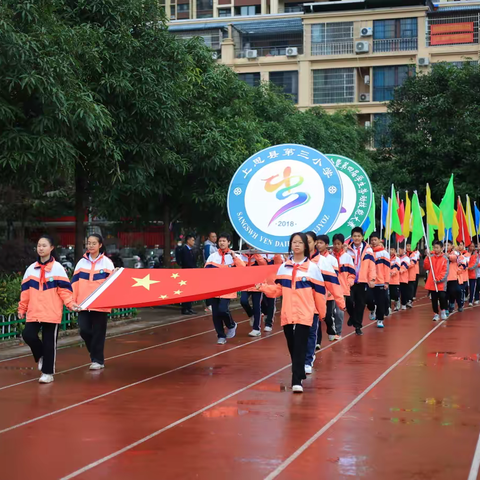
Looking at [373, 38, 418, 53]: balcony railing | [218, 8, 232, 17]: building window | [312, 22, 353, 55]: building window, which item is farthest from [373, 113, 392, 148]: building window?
[218, 8, 232, 17]: building window

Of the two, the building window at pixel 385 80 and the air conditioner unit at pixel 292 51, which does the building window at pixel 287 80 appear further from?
the building window at pixel 385 80

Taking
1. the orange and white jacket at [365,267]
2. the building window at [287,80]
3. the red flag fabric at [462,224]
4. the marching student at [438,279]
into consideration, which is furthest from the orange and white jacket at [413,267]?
the building window at [287,80]

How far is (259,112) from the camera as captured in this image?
2917 centimetres

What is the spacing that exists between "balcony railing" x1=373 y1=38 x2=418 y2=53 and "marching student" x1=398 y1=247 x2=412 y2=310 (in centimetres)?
2890

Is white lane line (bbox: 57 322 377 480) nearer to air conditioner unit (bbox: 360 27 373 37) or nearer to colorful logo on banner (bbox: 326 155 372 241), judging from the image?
colorful logo on banner (bbox: 326 155 372 241)

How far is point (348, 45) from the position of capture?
163 ft

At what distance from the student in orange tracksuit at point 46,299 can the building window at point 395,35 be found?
137ft

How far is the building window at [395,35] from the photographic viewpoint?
4838cm

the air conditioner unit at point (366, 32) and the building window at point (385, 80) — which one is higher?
the air conditioner unit at point (366, 32)

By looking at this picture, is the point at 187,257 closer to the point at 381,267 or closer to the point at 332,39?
the point at 381,267

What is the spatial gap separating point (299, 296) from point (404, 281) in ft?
43.0

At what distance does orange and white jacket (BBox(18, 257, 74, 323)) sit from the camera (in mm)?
9680

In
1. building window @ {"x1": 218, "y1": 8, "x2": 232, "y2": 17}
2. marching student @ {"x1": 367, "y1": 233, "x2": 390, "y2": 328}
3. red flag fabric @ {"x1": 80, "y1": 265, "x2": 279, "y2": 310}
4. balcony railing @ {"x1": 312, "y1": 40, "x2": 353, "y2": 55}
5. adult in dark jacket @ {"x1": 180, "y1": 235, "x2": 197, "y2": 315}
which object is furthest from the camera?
building window @ {"x1": 218, "y1": 8, "x2": 232, "y2": 17}

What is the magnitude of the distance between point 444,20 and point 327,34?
6.58 metres
